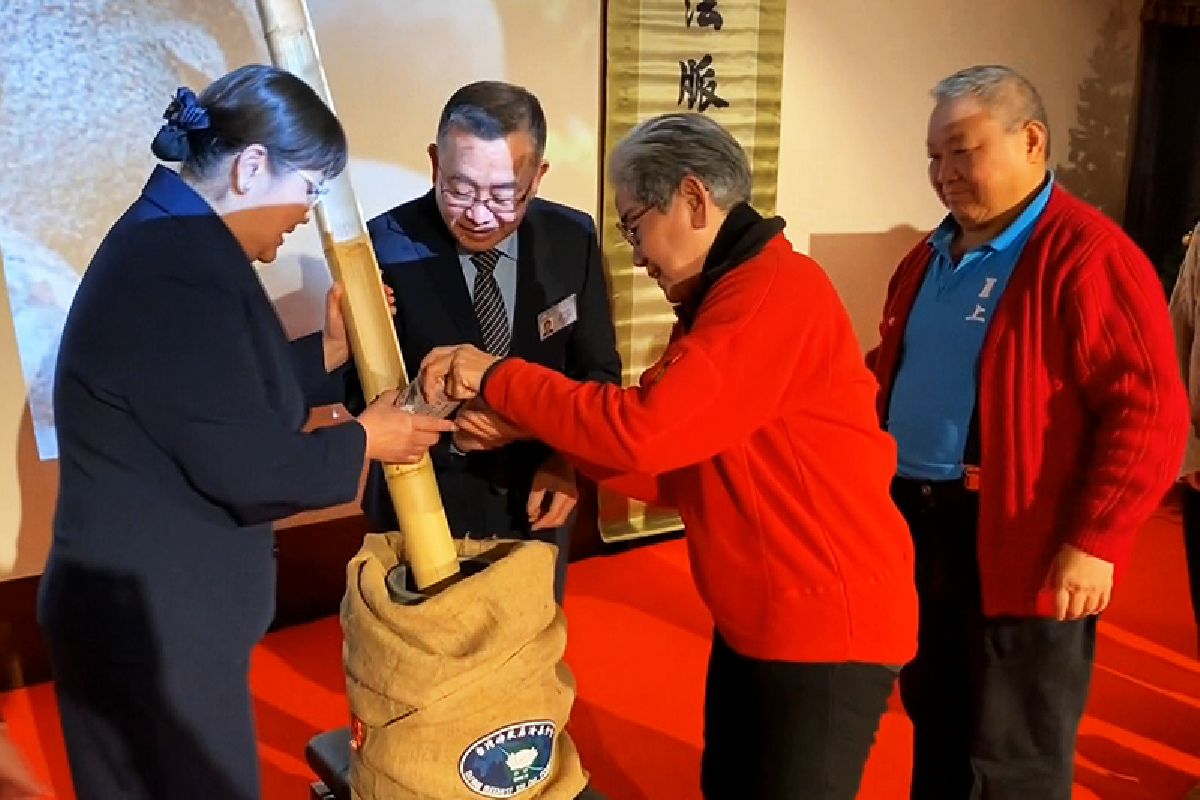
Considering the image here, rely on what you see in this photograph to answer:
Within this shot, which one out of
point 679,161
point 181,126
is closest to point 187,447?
point 181,126

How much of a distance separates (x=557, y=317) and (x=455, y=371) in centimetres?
43

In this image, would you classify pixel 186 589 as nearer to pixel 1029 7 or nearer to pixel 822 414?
pixel 822 414

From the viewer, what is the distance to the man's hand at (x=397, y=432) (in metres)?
1.35

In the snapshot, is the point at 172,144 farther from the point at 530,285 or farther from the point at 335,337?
the point at 530,285

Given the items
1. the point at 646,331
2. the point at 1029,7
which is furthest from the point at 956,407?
the point at 1029,7

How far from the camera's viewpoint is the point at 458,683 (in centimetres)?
121

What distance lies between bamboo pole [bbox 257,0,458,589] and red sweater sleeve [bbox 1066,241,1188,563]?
919mm

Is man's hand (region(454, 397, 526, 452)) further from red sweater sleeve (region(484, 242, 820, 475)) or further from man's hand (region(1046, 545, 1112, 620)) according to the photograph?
man's hand (region(1046, 545, 1112, 620))

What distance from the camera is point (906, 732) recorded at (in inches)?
102

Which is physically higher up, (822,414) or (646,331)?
(822,414)

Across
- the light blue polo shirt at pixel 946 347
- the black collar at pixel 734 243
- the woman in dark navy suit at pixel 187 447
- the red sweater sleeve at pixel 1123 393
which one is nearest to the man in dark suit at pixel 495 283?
the woman in dark navy suit at pixel 187 447

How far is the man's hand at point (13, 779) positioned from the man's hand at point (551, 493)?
0.84m

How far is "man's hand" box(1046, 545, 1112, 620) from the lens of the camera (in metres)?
1.57

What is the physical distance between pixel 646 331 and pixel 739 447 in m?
2.37
